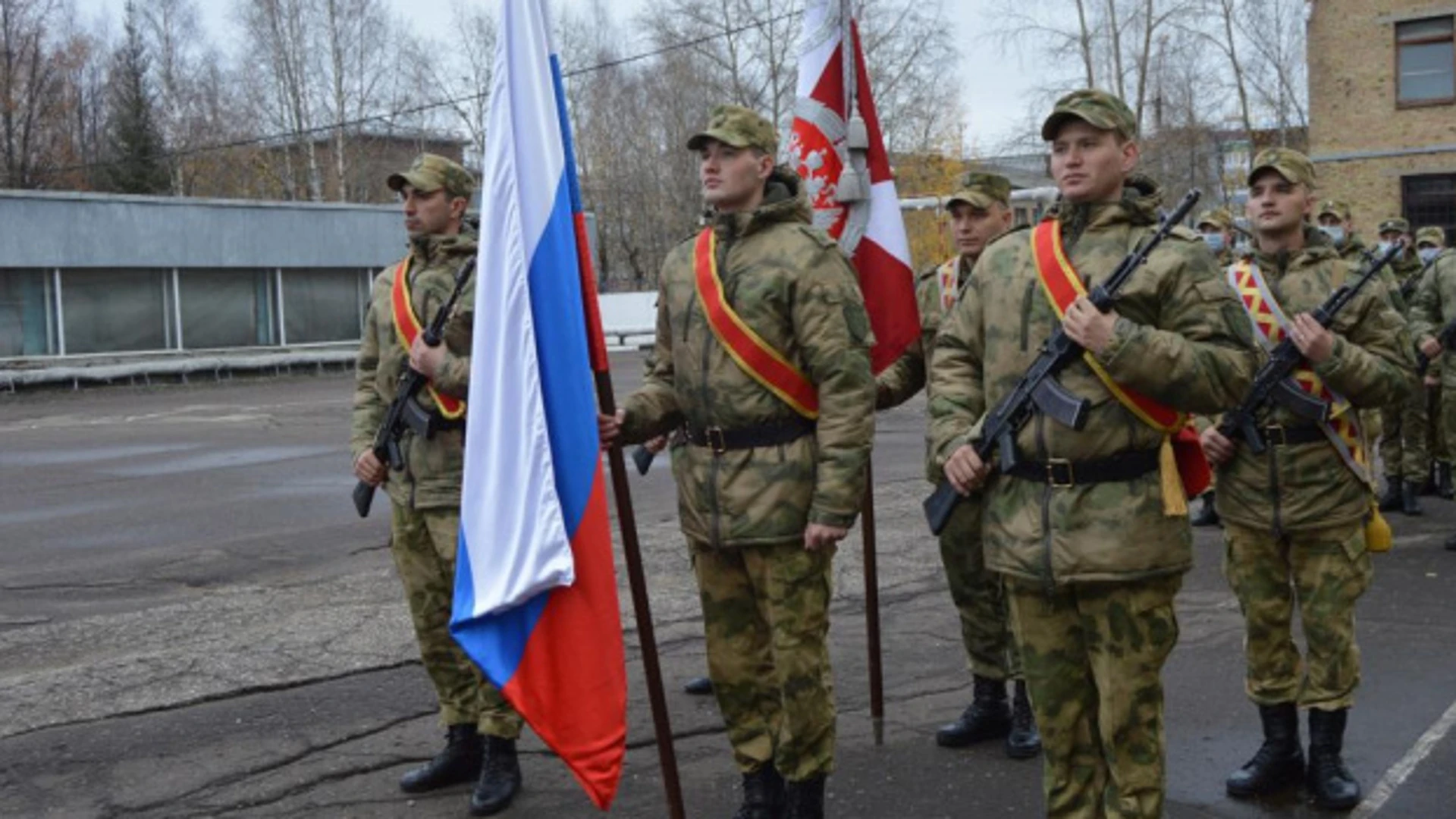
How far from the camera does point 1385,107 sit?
34406mm

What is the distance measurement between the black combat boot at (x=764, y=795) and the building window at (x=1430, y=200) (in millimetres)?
33073

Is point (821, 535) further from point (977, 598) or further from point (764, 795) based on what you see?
point (977, 598)

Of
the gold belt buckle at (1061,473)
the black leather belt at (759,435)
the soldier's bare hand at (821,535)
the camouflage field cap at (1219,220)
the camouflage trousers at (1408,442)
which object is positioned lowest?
the camouflage trousers at (1408,442)

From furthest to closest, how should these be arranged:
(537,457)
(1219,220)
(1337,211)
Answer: (1219,220)
(1337,211)
(537,457)

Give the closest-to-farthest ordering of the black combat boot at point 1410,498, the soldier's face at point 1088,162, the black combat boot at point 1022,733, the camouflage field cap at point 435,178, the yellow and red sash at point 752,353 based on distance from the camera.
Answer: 1. the soldier's face at point 1088,162
2. the yellow and red sash at point 752,353
3. the camouflage field cap at point 435,178
4. the black combat boot at point 1022,733
5. the black combat boot at point 1410,498

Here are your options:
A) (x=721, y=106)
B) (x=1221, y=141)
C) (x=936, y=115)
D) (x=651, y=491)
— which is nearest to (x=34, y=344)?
(x=651, y=491)

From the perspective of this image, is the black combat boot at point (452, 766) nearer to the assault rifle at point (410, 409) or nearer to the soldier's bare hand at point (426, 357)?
the assault rifle at point (410, 409)

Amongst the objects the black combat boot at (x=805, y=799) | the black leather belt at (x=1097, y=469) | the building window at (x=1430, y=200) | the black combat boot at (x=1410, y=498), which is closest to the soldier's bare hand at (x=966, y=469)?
the black leather belt at (x=1097, y=469)

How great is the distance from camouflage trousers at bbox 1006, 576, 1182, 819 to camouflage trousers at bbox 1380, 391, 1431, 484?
8371 mm

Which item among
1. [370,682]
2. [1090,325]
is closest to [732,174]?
[1090,325]

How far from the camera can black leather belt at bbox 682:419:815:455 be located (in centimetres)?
475

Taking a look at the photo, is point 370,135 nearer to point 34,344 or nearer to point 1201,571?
point 34,344

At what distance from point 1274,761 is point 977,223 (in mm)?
2416

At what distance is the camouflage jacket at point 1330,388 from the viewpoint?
516 cm
